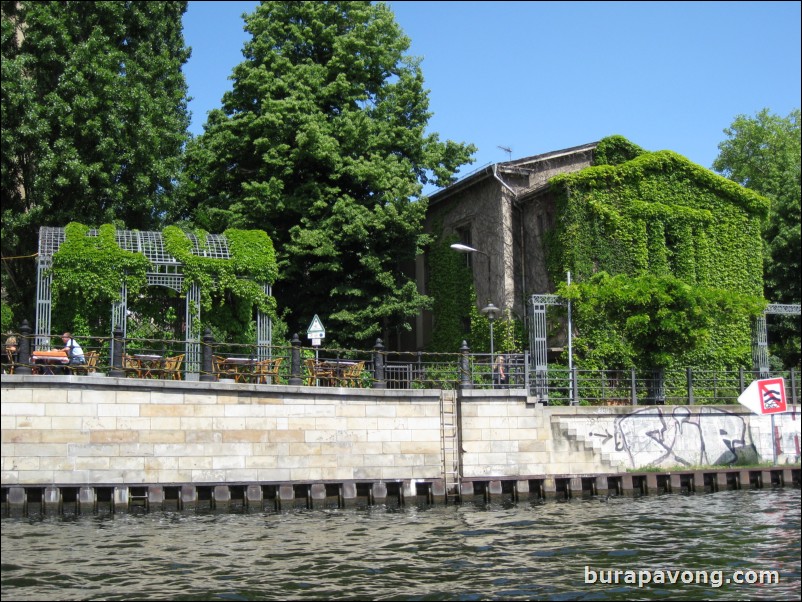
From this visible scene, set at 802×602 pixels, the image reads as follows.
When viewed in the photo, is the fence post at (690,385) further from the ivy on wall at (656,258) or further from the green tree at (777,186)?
the green tree at (777,186)

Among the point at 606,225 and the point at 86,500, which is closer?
the point at 86,500

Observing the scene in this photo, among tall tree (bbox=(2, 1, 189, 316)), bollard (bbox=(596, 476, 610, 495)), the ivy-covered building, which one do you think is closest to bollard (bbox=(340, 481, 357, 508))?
bollard (bbox=(596, 476, 610, 495))

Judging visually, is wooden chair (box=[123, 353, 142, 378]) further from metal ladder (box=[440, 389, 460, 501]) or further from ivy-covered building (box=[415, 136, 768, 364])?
ivy-covered building (box=[415, 136, 768, 364])

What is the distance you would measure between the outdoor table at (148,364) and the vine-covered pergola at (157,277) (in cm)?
84

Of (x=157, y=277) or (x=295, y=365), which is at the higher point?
(x=157, y=277)

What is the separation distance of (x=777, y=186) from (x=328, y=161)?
69.7ft

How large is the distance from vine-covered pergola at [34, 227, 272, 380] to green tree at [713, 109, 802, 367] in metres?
21.7

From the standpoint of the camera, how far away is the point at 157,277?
2694 centimetres

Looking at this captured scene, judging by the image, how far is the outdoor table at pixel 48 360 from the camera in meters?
22.3

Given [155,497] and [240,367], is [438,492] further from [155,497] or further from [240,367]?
[155,497]

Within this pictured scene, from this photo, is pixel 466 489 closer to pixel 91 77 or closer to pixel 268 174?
pixel 268 174

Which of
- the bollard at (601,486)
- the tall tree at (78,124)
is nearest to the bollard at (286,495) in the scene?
the bollard at (601,486)

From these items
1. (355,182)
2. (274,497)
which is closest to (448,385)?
(274,497)

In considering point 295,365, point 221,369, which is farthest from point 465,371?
point 221,369
